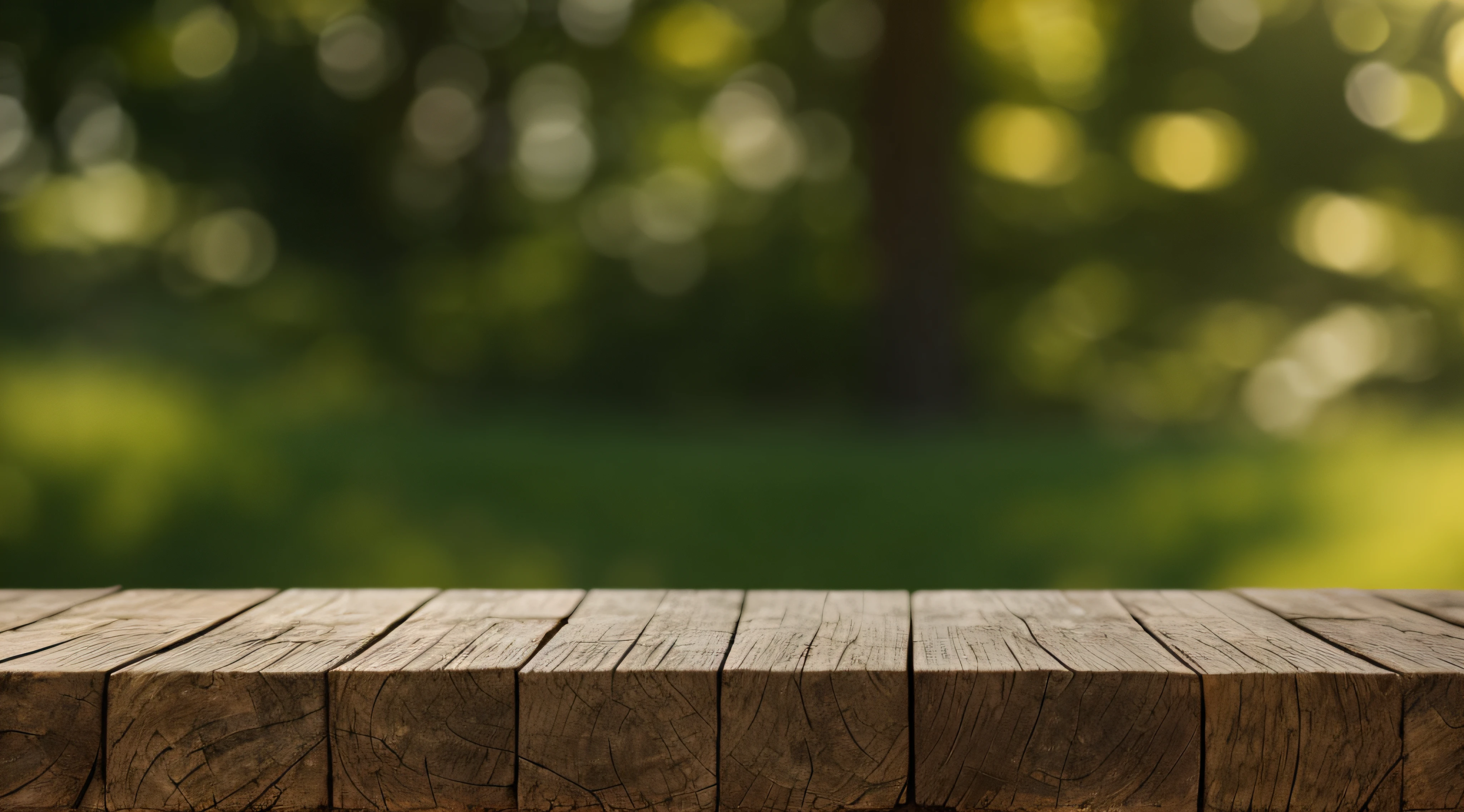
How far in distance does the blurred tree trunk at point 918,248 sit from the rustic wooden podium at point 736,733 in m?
5.24

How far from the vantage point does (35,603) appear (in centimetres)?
211

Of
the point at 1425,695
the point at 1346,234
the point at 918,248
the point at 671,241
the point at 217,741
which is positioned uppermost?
the point at 1346,234

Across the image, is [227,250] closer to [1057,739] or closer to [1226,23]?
[1226,23]

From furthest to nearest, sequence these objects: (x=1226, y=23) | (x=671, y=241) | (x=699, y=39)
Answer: (x=671, y=241)
(x=1226, y=23)
(x=699, y=39)

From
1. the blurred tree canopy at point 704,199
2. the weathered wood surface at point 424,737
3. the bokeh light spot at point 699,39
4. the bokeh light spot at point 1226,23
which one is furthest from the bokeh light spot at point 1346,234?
the weathered wood surface at point 424,737

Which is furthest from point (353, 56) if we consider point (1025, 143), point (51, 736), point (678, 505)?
point (51, 736)

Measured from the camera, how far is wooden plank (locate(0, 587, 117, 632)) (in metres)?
1.96

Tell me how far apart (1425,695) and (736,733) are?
894 millimetres

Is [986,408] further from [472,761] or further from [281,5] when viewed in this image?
[472,761]

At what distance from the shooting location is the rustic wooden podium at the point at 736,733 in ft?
4.94

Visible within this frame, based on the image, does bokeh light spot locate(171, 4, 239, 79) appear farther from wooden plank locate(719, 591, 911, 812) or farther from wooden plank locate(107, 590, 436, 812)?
wooden plank locate(719, 591, 911, 812)

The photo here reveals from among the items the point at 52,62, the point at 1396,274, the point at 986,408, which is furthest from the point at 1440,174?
the point at 52,62

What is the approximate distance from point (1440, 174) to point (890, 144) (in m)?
4.05

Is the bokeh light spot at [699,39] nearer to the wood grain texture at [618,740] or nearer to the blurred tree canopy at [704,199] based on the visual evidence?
the blurred tree canopy at [704,199]
